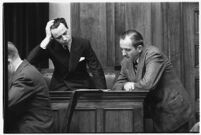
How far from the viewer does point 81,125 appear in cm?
586

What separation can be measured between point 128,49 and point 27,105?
1.31m

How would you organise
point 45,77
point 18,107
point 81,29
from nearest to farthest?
point 18,107 < point 45,77 < point 81,29

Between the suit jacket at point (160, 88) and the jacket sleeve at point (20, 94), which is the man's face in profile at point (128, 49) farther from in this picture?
the jacket sleeve at point (20, 94)

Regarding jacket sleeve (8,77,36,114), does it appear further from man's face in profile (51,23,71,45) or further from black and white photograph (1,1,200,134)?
man's face in profile (51,23,71,45)

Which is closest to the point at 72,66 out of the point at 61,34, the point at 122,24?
the point at 61,34

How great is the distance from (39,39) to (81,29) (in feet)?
1.99

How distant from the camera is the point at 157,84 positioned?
620cm

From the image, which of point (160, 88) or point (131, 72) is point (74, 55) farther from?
point (160, 88)

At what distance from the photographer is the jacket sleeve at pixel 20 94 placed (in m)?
5.78

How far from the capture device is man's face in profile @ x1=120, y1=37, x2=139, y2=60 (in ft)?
20.9

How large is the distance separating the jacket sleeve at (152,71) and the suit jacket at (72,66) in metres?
0.51

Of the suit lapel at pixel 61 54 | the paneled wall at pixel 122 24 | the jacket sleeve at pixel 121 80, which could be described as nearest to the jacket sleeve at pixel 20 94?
the suit lapel at pixel 61 54

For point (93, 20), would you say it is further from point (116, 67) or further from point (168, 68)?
point (168, 68)

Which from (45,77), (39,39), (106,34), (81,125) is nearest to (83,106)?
(81,125)
